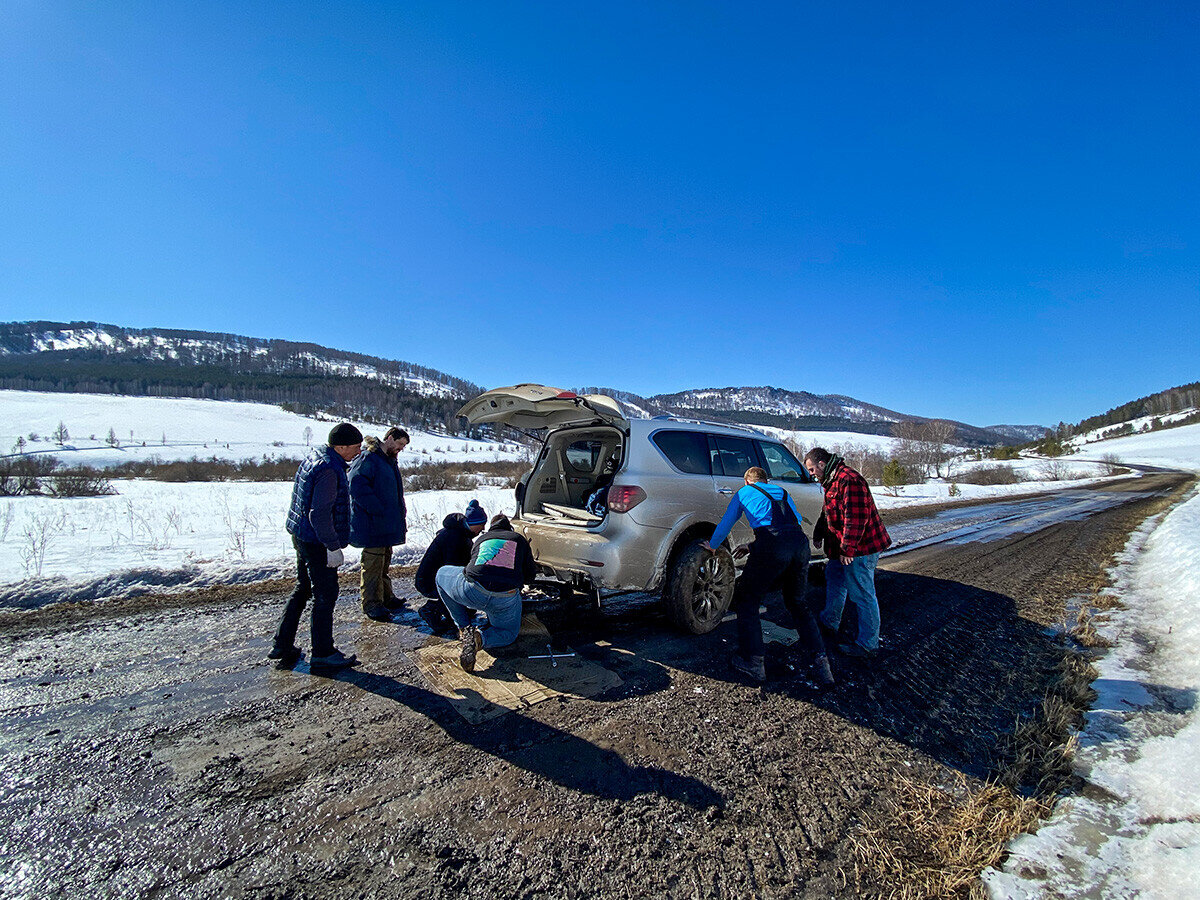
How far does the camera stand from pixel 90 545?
287 inches

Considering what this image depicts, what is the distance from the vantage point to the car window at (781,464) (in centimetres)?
582

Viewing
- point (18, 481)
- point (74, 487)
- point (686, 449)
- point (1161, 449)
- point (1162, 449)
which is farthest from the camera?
point (1161, 449)

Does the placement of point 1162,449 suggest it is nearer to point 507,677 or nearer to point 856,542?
point 856,542

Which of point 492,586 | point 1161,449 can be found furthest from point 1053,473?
point 492,586

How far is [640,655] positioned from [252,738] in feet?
8.61

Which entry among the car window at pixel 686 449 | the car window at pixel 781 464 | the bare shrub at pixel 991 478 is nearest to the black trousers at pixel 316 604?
the car window at pixel 686 449

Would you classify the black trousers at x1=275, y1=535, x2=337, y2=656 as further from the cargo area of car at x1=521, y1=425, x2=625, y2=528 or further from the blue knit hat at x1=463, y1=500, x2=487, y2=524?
the cargo area of car at x1=521, y1=425, x2=625, y2=528

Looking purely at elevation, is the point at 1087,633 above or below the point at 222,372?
below

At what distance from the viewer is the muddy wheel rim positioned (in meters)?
4.58

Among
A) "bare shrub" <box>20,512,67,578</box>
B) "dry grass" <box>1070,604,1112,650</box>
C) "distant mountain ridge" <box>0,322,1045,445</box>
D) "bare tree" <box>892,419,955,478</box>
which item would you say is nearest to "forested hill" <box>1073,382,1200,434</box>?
"distant mountain ridge" <box>0,322,1045,445</box>

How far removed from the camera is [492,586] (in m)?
3.91

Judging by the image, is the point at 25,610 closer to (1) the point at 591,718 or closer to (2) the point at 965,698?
(1) the point at 591,718

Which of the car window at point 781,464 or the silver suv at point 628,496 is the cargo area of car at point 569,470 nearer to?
the silver suv at point 628,496

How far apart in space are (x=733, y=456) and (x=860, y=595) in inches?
67.5
